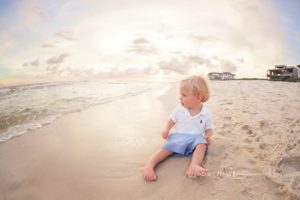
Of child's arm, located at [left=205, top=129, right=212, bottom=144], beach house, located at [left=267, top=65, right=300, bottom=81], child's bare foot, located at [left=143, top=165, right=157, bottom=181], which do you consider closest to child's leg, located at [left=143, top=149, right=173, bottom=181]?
child's bare foot, located at [left=143, top=165, right=157, bottom=181]

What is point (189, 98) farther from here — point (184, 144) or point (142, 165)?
point (142, 165)

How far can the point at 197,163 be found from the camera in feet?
7.68

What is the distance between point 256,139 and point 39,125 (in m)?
4.16

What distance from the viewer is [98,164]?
8.75 ft

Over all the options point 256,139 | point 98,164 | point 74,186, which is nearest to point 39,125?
point 98,164

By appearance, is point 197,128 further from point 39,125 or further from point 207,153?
point 39,125

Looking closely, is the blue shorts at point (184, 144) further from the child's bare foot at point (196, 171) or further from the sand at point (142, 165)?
the child's bare foot at point (196, 171)

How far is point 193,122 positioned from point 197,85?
45 centimetres

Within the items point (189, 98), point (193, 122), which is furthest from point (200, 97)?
point (193, 122)

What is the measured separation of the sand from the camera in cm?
197

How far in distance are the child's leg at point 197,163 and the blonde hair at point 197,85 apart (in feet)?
2.08

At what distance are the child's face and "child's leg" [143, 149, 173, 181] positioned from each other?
0.64 metres

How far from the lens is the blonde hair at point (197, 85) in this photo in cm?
281

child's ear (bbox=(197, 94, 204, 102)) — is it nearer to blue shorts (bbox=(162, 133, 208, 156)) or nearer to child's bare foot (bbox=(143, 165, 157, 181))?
blue shorts (bbox=(162, 133, 208, 156))
